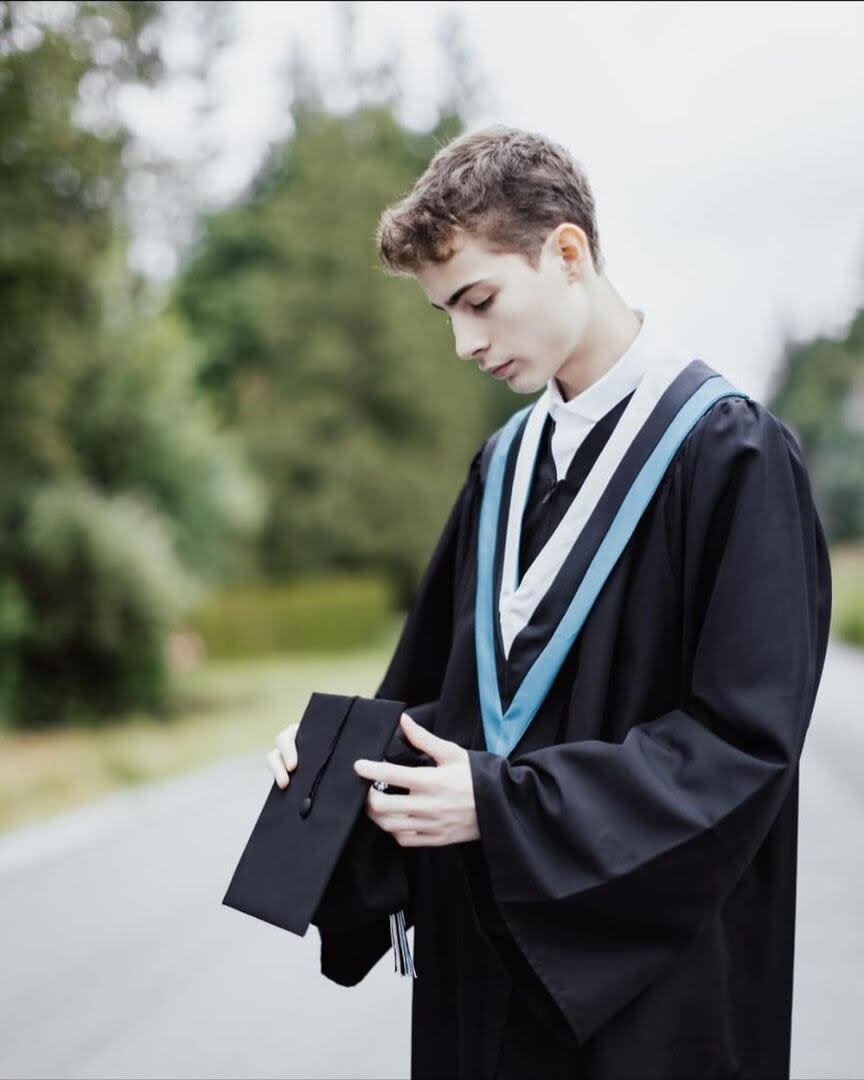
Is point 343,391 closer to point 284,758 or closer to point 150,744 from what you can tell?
point 150,744

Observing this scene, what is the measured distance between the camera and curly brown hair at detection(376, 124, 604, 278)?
5.68ft

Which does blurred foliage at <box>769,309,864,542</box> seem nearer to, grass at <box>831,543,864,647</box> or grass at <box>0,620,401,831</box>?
grass at <box>831,543,864,647</box>

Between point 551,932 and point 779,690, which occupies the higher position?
point 779,690

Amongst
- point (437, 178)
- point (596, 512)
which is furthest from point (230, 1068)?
point (437, 178)

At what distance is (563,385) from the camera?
1.90 meters

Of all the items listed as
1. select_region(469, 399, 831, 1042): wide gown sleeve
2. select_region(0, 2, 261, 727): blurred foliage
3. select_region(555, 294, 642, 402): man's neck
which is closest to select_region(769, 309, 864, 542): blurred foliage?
select_region(0, 2, 261, 727): blurred foliage

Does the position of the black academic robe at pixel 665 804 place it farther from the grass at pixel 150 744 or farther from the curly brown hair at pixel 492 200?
the grass at pixel 150 744

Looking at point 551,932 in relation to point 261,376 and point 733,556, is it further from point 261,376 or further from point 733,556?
point 261,376

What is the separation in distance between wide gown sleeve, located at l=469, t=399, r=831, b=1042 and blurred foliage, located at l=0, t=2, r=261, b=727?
6.93 meters

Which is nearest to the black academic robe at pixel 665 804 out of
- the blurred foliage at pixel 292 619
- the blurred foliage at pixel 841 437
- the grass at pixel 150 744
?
the grass at pixel 150 744

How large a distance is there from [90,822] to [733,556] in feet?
21.6

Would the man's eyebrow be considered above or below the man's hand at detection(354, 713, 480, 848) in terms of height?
above

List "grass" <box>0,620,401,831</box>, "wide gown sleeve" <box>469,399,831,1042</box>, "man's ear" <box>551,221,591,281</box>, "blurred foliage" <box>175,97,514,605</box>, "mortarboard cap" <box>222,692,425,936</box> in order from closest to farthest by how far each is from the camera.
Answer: "wide gown sleeve" <box>469,399,831,1042</box> → "mortarboard cap" <box>222,692,425,936</box> → "man's ear" <box>551,221,591,281</box> → "grass" <box>0,620,401,831</box> → "blurred foliage" <box>175,97,514,605</box>

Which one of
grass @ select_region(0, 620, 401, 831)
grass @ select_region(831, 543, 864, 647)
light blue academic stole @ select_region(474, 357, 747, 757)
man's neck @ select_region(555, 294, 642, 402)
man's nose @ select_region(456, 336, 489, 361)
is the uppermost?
grass @ select_region(831, 543, 864, 647)
